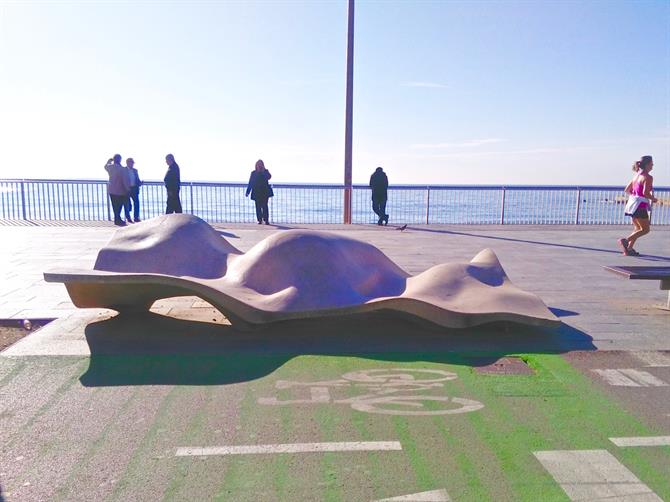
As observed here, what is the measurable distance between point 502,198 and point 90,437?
661 inches

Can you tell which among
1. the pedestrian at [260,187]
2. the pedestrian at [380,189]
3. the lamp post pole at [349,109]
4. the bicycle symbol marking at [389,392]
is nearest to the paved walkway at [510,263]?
the pedestrian at [260,187]

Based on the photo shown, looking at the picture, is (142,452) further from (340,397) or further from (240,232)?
(240,232)

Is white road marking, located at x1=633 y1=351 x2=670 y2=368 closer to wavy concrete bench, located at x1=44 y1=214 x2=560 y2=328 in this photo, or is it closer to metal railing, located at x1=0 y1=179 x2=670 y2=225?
wavy concrete bench, located at x1=44 y1=214 x2=560 y2=328

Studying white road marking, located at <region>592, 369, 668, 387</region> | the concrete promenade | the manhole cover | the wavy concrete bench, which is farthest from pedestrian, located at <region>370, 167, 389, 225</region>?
white road marking, located at <region>592, 369, 668, 387</region>

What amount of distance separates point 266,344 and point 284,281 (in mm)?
714

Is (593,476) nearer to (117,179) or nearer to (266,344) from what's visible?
(266,344)

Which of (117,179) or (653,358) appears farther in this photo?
(117,179)

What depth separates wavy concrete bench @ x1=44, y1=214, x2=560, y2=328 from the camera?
573 centimetres

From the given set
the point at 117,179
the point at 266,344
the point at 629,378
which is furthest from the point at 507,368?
the point at 117,179

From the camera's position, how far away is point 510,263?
10.8 metres

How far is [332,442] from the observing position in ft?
12.1

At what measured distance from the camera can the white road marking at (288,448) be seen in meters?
3.55

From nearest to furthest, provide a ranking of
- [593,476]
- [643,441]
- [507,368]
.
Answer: [593,476]
[643,441]
[507,368]

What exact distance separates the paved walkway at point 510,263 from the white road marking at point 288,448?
2490 millimetres
